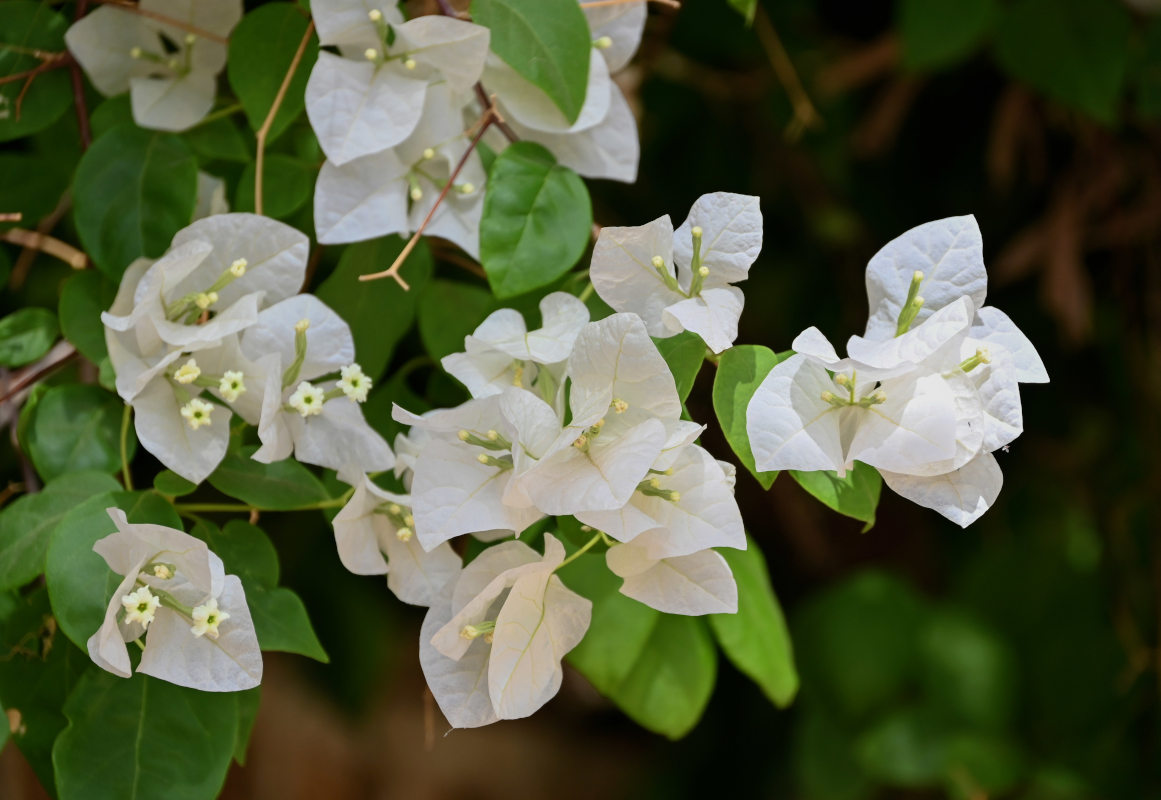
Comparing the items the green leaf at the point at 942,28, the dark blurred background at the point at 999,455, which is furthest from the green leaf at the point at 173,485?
the green leaf at the point at 942,28

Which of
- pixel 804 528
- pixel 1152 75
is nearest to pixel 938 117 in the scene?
pixel 1152 75

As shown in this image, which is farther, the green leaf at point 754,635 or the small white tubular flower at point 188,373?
the green leaf at point 754,635

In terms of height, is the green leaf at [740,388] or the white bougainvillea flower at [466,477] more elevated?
the green leaf at [740,388]

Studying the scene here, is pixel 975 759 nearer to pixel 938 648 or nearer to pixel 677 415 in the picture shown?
pixel 938 648

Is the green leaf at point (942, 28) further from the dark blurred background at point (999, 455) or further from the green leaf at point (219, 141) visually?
the green leaf at point (219, 141)

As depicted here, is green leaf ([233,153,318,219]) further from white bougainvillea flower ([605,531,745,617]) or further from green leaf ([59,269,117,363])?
white bougainvillea flower ([605,531,745,617])

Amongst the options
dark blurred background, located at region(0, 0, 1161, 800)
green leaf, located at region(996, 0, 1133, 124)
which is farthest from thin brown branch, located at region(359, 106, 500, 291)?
green leaf, located at region(996, 0, 1133, 124)
